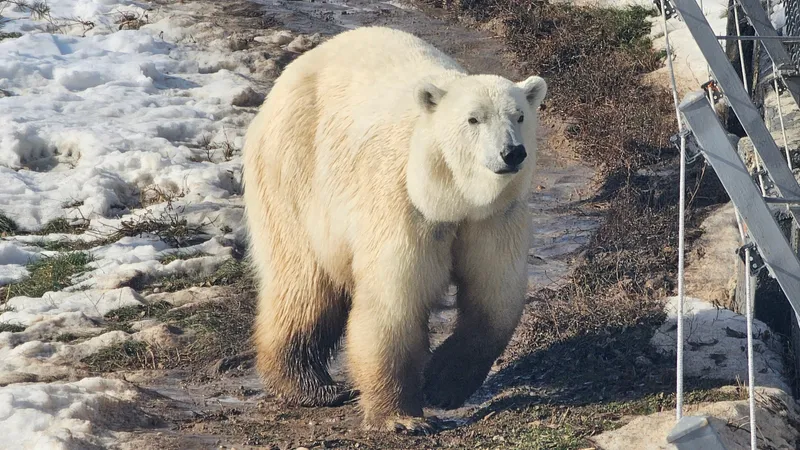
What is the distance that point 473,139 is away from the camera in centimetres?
528

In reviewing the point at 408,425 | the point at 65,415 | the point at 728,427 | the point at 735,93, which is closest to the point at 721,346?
the point at 728,427

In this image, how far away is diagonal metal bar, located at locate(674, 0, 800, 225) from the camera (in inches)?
176

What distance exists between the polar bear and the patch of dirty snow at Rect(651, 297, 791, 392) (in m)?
1.13

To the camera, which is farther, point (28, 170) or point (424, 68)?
point (28, 170)

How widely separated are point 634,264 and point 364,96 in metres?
2.62

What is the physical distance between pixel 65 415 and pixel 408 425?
1767 millimetres

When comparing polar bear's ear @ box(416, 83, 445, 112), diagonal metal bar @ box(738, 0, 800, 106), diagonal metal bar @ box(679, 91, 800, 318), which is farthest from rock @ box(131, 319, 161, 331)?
diagonal metal bar @ box(679, 91, 800, 318)

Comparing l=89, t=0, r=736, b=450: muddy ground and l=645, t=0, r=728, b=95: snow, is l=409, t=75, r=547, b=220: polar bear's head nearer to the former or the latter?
l=89, t=0, r=736, b=450: muddy ground

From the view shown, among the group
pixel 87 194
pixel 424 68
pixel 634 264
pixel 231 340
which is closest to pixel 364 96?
pixel 424 68

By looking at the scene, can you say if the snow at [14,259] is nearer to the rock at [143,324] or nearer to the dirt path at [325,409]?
the rock at [143,324]

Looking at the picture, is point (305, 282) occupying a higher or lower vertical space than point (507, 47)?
lower

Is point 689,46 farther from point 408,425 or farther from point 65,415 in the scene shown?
point 65,415

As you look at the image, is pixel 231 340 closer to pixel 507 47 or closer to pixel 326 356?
pixel 326 356

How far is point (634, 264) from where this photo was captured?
25.2ft
